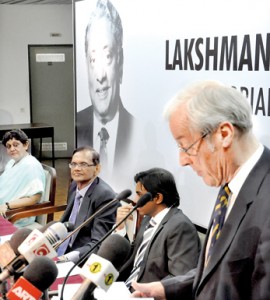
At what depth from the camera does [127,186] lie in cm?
403

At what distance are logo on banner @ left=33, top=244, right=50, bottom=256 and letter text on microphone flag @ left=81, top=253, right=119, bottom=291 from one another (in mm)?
262

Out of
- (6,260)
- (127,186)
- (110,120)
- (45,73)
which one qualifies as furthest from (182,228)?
(45,73)

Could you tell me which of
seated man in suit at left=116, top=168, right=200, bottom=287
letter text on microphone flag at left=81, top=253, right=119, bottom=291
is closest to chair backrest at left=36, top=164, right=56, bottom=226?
seated man in suit at left=116, top=168, right=200, bottom=287

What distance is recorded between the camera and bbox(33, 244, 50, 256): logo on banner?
1.48 meters

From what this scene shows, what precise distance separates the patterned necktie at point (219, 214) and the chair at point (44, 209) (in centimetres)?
238

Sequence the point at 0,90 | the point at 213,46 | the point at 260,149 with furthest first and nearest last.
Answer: the point at 0,90 → the point at 213,46 → the point at 260,149

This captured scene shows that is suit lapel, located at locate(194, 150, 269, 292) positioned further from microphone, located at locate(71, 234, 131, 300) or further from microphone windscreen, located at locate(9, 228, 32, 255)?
microphone windscreen, located at locate(9, 228, 32, 255)

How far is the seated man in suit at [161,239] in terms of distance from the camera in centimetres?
233

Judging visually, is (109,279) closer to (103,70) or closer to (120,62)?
(120,62)

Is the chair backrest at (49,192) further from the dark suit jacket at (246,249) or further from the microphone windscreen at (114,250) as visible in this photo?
the dark suit jacket at (246,249)

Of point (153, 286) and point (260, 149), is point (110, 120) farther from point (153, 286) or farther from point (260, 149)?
point (260, 149)

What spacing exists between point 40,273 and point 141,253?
4.20ft

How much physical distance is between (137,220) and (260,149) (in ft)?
6.16

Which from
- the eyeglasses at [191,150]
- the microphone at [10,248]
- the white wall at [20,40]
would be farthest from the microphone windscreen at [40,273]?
the white wall at [20,40]
